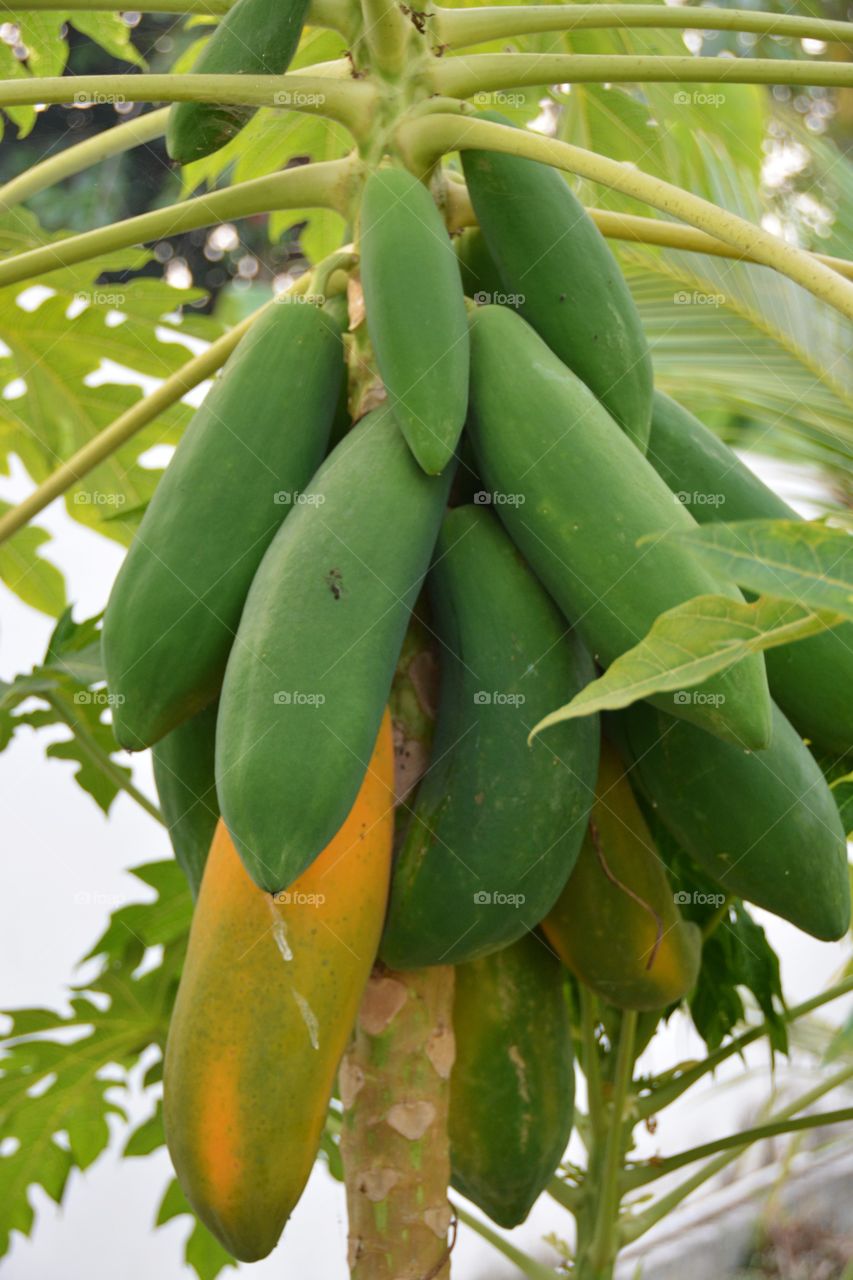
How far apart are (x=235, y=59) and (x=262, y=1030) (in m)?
0.56

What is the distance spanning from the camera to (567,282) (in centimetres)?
86

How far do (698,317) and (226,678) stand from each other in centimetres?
77

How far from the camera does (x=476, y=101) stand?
118 centimetres

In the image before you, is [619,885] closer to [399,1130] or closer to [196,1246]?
[399,1130]

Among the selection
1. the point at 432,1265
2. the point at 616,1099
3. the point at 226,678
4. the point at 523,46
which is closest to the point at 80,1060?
the point at 616,1099

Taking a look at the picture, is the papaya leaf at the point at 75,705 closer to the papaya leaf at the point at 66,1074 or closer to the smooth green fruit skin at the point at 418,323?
the papaya leaf at the point at 66,1074

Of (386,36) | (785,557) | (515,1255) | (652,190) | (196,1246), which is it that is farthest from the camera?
(196,1246)

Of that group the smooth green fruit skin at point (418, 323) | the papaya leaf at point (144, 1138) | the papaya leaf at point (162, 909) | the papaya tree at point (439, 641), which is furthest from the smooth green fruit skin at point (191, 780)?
the papaya leaf at point (144, 1138)

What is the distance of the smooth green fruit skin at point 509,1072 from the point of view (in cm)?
88

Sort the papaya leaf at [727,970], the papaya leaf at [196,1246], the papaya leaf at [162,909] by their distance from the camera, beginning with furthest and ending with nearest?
the papaya leaf at [196,1246] → the papaya leaf at [162,909] → the papaya leaf at [727,970]

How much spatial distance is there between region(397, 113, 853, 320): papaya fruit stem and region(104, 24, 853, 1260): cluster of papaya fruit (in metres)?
0.03

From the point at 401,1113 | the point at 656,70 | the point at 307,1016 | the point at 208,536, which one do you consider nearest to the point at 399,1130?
the point at 401,1113

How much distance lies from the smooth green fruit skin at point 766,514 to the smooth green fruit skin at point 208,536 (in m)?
0.24

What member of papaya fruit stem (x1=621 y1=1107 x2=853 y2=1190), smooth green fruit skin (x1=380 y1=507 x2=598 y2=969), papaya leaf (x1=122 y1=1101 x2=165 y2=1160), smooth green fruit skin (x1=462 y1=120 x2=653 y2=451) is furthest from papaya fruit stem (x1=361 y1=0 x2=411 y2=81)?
papaya leaf (x1=122 y1=1101 x2=165 y2=1160)
